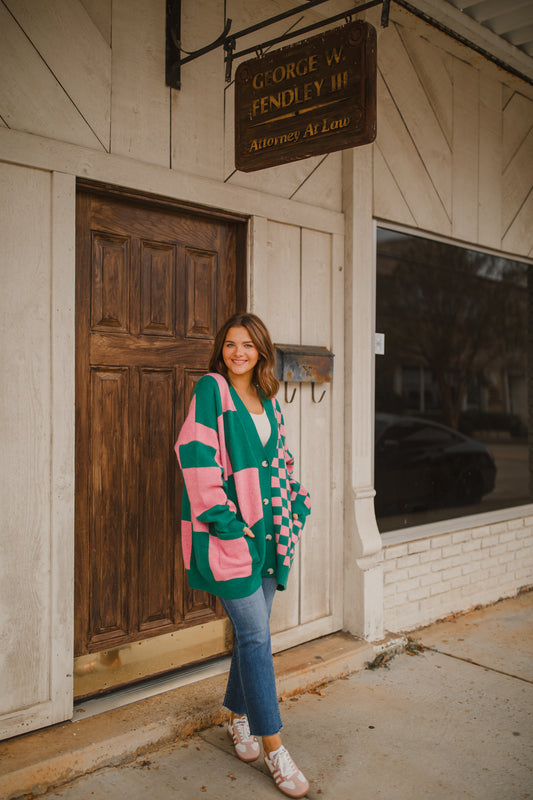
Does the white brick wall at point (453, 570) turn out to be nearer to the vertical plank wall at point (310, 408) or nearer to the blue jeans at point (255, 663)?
the vertical plank wall at point (310, 408)

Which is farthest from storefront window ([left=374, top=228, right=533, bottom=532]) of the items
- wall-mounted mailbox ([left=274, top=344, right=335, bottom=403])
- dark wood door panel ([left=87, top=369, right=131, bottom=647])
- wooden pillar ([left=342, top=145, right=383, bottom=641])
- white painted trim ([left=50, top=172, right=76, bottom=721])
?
white painted trim ([left=50, top=172, right=76, bottom=721])

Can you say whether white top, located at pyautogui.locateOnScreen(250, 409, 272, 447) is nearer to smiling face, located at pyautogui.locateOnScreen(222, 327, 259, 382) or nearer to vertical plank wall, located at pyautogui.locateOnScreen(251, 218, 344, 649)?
smiling face, located at pyautogui.locateOnScreen(222, 327, 259, 382)

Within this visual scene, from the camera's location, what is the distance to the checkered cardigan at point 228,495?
270 cm

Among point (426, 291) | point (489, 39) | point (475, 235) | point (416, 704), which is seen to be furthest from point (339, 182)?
point (416, 704)

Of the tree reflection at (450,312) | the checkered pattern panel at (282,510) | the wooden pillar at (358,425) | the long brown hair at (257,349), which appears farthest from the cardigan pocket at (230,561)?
the tree reflection at (450,312)

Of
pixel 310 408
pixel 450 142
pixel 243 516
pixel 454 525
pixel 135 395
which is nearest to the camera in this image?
pixel 243 516

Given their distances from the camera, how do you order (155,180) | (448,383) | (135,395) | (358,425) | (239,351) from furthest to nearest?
1. (448,383)
2. (358,425)
3. (135,395)
4. (155,180)
5. (239,351)

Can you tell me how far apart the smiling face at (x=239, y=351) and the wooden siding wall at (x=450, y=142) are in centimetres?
195

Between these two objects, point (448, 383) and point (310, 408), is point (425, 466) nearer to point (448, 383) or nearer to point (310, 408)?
point (448, 383)

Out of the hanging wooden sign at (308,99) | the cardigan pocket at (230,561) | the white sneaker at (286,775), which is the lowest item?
the white sneaker at (286,775)

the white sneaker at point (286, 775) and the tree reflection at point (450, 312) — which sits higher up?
the tree reflection at point (450, 312)

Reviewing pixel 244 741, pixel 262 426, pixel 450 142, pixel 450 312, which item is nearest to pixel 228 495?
pixel 262 426

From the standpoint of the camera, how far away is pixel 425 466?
16.6 ft

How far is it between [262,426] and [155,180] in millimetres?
1325
